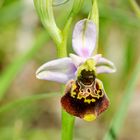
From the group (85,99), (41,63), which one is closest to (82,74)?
(85,99)

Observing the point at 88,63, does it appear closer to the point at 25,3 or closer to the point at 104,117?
the point at 25,3

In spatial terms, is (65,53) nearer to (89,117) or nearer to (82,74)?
(82,74)

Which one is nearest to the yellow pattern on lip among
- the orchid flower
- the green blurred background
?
the orchid flower

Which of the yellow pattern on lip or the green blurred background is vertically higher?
the yellow pattern on lip

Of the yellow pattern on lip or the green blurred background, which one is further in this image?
the green blurred background

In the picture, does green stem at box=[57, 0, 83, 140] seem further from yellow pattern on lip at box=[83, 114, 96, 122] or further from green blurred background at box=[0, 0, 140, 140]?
green blurred background at box=[0, 0, 140, 140]

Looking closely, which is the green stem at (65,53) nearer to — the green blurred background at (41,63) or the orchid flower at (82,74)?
the orchid flower at (82,74)
